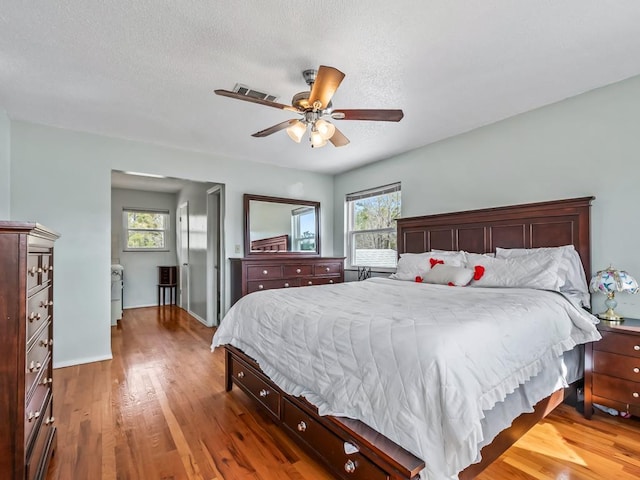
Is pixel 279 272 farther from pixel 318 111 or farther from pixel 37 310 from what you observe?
pixel 37 310

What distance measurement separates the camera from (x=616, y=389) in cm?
214

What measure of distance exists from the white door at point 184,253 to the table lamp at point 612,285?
5.88 meters

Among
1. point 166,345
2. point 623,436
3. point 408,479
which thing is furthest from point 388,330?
point 166,345

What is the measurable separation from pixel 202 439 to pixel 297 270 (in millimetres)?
2743

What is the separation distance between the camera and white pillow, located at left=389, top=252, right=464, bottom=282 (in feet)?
10.6

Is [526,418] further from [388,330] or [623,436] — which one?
[388,330]

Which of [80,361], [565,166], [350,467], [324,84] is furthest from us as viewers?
[80,361]

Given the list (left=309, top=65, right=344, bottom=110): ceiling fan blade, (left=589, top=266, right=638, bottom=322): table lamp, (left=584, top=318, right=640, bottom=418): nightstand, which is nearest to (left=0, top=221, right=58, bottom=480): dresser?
(left=309, top=65, right=344, bottom=110): ceiling fan blade

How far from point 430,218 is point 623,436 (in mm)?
2426

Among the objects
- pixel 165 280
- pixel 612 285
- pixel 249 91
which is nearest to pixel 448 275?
pixel 612 285

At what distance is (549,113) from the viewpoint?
2908 millimetres

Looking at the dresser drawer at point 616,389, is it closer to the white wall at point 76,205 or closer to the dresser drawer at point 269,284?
the dresser drawer at point 269,284

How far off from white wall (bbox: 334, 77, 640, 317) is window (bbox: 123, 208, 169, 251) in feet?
17.9

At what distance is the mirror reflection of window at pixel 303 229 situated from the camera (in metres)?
5.09
